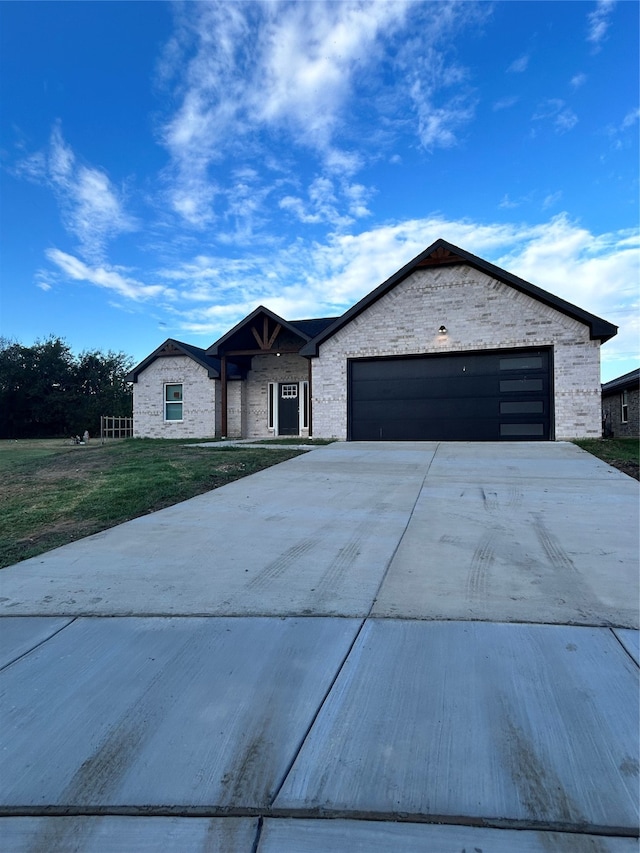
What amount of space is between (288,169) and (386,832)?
1681 cm

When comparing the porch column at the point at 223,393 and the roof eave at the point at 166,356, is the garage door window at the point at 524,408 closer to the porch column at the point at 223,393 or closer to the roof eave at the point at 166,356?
the porch column at the point at 223,393

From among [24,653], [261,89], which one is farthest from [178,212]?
[24,653]

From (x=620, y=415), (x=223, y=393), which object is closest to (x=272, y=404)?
(x=223, y=393)

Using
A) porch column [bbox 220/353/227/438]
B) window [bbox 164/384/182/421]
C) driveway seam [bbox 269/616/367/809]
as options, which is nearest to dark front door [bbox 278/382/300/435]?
porch column [bbox 220/353/227/438]

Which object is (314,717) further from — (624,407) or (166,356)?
(624,407)

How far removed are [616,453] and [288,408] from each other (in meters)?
12.6

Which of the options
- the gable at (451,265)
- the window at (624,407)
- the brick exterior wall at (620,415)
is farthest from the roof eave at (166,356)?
the window at (624,407)

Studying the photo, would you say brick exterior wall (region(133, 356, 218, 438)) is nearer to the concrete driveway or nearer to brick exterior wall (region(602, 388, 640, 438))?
the concrete driveway

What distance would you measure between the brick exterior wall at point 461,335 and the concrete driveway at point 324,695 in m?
10.5

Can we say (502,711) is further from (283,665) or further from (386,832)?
(283,665)

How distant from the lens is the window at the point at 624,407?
67.4 feet

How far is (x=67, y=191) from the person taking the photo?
15273mm

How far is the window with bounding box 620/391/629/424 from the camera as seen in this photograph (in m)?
20.5

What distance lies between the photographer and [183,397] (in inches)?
801
